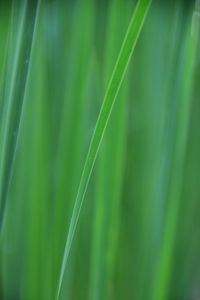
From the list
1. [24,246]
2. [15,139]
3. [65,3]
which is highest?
[65,3]

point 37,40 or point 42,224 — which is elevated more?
point 37,40

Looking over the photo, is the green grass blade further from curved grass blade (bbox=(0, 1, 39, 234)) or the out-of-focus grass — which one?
curved grass blade (bbox=(0, 1, 39, 234))

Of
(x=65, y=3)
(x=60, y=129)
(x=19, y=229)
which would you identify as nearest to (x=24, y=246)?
(x=19, y=229)

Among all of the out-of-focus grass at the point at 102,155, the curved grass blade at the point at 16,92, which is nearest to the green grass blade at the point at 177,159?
the out-of-focus grass at the point at 102,155

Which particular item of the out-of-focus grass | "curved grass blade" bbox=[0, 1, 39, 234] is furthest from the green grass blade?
"curved grass blade" bbox=[0, 1, 39, 234]

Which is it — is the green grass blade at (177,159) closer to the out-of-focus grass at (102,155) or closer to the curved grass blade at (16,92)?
the out-of-focus grass at (102,155)

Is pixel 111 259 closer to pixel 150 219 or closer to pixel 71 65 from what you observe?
pixel 150 219
